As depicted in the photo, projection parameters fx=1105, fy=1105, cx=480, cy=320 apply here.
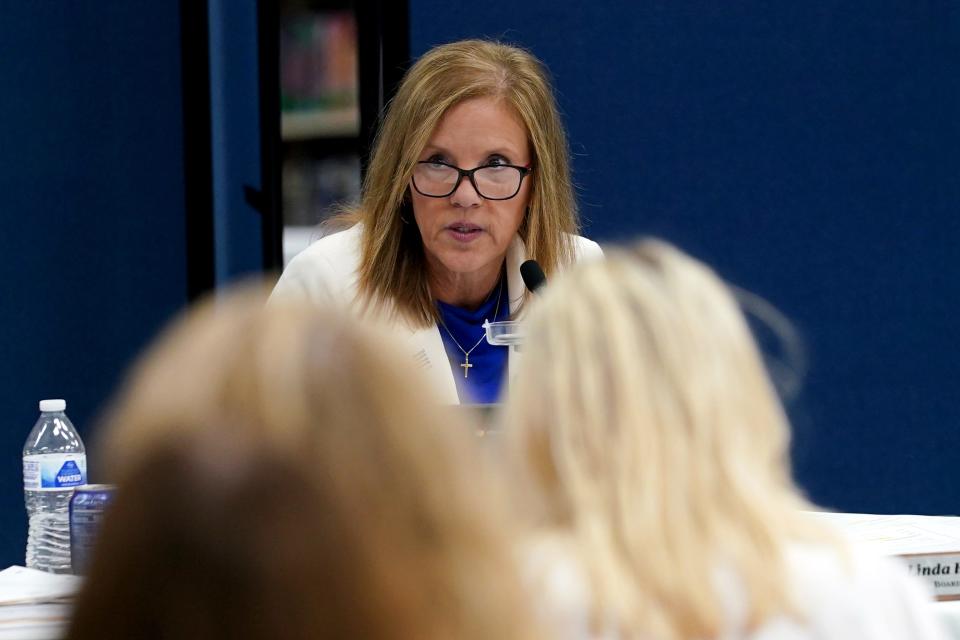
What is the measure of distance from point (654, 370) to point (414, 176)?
126 centimetres

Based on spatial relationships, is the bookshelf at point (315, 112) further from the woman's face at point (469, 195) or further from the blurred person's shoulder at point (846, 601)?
the blurred person's shoulder at point (846, 601)

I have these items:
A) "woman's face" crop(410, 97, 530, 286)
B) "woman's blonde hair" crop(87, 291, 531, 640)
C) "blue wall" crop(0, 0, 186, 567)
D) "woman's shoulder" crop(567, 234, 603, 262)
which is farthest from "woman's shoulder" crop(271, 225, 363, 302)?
"woman's blonde hair" crop(87, 291, 531, 640)

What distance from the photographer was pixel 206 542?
37cm

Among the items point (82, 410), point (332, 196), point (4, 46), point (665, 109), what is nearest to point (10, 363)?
point (82, 410)

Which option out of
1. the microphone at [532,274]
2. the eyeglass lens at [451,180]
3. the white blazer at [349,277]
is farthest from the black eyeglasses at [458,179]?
the microphone at [532,274]

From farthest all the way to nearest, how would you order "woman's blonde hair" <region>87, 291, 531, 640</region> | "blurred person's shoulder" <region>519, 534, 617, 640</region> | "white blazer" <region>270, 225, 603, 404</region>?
1. "white blazer" <region>270, 225, 603, 404</region>
2. "blurred person's shoulder" <region>519, 534, 617, 640</region>
3. "woman's blonde hair" <region>87, 291, 531, 640</region>

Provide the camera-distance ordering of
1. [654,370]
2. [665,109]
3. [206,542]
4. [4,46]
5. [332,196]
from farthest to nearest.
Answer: [332,196] < [665,109] < [4,46] < [654,370] < [206,542]

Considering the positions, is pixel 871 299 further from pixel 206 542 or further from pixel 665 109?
pixel 206 542

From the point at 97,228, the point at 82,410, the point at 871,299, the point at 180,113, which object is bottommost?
the point at 82,410

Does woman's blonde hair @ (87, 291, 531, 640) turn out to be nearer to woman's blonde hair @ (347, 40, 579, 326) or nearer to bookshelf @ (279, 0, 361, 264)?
woman's blonde hair @ (347, 40, 579, 326)

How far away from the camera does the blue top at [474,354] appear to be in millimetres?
1957

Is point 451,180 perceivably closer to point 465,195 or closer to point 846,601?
point 465,195

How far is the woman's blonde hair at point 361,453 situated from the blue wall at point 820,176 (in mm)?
2538

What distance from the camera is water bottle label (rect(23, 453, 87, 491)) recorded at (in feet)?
5.44
